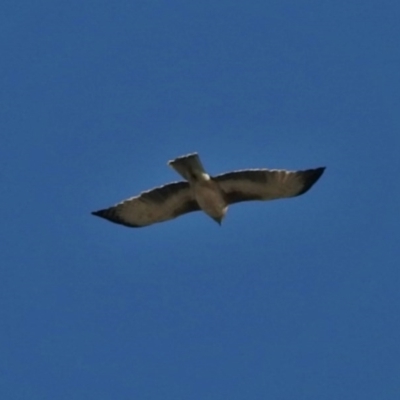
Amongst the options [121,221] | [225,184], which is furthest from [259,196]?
[121,221]

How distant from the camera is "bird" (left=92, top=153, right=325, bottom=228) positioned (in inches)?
1071

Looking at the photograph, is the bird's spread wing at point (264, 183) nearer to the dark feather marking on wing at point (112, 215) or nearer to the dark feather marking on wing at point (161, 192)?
the dark feather marking on wing at point (161, 192)

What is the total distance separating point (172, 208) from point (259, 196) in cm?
160

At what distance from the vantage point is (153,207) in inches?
1119

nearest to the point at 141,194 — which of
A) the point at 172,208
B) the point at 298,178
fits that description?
the point at 172,208

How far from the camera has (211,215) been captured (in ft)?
91.6

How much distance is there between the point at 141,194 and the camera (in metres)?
28.3

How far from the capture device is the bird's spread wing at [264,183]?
27391 mm

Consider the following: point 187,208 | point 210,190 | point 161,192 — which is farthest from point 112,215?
point 210,190

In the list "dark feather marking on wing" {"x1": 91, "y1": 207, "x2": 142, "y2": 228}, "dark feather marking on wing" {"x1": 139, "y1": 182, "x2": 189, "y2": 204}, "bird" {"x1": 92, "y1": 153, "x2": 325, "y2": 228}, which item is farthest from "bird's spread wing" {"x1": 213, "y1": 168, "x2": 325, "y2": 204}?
"dark feather marking on wing" {"x1": 91, "y1": 207, "x2": 142, "y2": 228}

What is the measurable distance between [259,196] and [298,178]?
82 centimetres

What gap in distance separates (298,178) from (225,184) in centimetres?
124

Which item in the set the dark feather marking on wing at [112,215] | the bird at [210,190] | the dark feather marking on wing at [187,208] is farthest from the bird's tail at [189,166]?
the dark feather marking on wing at [112,215]

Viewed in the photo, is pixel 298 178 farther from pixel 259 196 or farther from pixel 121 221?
pixel 121 221
